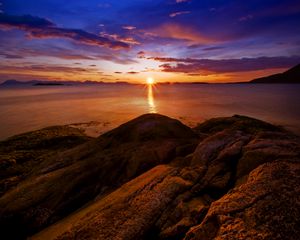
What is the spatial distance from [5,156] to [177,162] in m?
15.2

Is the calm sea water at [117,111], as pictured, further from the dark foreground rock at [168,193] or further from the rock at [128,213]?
the rock at [128,213]

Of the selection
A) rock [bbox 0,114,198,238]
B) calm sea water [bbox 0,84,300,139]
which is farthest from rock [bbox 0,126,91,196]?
calm sea water [bbox 0,84,300,139]

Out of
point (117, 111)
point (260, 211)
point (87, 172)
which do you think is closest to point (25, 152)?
point (87, 172)

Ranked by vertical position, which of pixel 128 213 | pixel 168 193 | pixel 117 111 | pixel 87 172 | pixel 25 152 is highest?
pixel 168 193

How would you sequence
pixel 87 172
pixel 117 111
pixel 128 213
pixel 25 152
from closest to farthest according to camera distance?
pixel 128 213
pixel 87 172
pixel 25 152
pixel 117 111

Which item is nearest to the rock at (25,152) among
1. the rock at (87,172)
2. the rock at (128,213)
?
the rock at (87,172)

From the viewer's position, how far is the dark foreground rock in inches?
162

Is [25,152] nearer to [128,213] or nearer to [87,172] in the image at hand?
[87,172]

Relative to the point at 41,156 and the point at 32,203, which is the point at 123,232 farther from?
the point at 41,156

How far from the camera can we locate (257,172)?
17.4ft

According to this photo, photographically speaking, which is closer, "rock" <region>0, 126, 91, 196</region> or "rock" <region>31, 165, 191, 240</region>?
"rock" <region>31, 165, 191, 240</region>

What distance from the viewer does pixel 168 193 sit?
569 cm

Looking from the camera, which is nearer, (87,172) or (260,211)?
(260,211)

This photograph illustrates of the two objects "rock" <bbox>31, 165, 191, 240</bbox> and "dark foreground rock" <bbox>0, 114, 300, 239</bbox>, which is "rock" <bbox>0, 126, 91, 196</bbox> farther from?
"rock" <bbox>31, 165, 191, 240</bbox>
